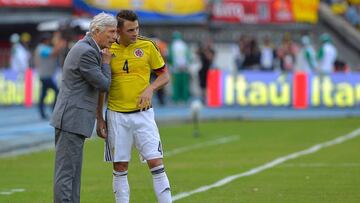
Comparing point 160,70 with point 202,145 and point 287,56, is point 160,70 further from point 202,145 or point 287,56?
point 287,56

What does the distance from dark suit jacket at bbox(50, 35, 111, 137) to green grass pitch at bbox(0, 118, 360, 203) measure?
2.46 meters

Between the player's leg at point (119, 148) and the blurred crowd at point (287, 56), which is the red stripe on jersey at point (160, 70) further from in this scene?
the blurred crowd at point (287, 56)

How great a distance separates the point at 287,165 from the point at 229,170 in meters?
1.05

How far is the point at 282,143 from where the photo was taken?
69.3 feet

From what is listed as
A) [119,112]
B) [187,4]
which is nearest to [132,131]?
[119,112]

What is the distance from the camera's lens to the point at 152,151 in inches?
430

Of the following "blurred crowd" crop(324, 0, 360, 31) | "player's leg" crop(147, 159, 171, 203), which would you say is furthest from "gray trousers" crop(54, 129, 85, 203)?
"blurred crowd" crop(324, 0, 360, 31)

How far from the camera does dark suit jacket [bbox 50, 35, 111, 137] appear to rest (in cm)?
1038

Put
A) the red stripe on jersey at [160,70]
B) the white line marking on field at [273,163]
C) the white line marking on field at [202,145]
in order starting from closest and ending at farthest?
the red stripe on jersey at [160,70], the white line marking on field at [273,163], the white line marking on field at [202,145]

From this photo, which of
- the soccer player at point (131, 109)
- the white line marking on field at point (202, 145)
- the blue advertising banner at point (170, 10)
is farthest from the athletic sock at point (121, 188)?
the blue advertising banner at point (170, 10)

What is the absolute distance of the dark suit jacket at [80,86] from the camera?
1038cm

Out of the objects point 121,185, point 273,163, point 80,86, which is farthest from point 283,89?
point 80,86

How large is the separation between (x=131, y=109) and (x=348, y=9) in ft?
115

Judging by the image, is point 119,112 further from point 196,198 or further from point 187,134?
point 187,134
